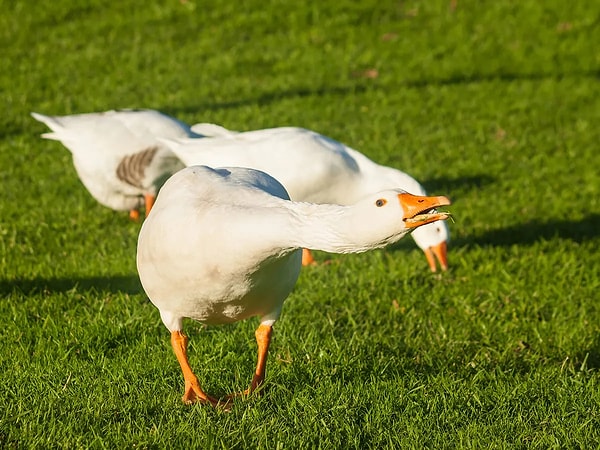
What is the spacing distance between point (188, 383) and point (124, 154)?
387 centimetres

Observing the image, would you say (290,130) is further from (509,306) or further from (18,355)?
(18,355)

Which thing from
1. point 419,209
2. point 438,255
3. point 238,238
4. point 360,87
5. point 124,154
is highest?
point 419,209

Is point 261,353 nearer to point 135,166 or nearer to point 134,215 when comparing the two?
point 135,166

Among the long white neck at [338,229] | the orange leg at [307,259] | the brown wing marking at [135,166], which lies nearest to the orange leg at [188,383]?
the long white neck at [338,229]

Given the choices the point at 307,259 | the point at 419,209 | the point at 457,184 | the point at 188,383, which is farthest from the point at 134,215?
the point at 419,209

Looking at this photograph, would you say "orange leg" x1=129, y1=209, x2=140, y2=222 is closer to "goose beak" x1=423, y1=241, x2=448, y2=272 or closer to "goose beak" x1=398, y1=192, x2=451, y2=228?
"goose beak" x1=423, y1=241, x2=448, y2=272

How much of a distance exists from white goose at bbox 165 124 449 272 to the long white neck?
3.37 m

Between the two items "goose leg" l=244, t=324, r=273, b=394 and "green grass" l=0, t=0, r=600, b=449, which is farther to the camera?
"goose leg" l=244, t=324, r=273, b=394

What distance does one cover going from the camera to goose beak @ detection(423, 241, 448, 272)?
23.1 feet

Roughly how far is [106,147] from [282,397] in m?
4.17

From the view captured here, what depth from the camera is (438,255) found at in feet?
23.2

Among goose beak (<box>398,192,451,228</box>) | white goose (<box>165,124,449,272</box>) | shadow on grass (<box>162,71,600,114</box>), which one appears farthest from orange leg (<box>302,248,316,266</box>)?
shadow on grass (<box>162,71,600,114</box>)

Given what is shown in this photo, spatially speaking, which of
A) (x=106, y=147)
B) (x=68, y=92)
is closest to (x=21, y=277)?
(x=106, y=147)

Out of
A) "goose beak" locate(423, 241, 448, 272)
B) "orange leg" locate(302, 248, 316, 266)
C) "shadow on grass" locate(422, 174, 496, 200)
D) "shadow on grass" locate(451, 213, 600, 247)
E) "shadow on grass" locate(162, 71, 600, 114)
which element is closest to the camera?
"goose beak" locate(423, 241, 448, 272)
